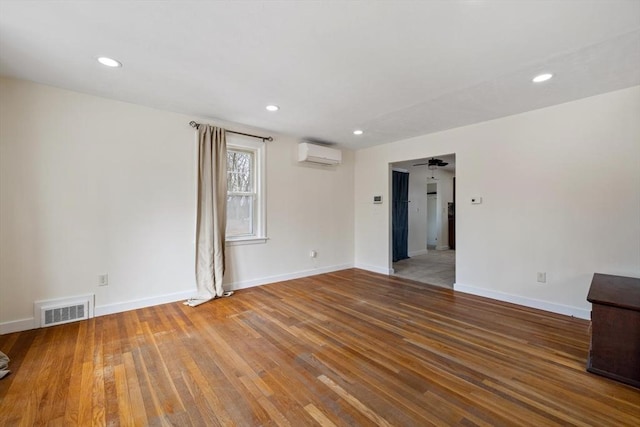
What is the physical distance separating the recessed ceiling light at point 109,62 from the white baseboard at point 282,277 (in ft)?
9.58

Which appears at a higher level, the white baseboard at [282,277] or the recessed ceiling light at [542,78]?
the recessed ceiling light at [542,78]

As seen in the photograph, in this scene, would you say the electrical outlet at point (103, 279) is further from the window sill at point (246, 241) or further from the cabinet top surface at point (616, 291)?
the cabinet top surface at point (616, 291)

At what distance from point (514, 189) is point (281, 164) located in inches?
135

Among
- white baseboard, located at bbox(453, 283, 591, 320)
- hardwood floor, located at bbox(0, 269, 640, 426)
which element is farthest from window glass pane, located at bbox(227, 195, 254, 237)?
white baseboard, located at bbox(453, 283, 591, 320)

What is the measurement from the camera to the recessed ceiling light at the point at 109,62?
229 cm

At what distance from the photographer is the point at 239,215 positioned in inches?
170

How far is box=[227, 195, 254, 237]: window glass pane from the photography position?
422 cm

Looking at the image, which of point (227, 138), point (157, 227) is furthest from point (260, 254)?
point (227, 138)

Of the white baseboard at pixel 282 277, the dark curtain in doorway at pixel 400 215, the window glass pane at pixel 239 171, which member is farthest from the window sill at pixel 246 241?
the dark curtain in doorway at pixel 400 215

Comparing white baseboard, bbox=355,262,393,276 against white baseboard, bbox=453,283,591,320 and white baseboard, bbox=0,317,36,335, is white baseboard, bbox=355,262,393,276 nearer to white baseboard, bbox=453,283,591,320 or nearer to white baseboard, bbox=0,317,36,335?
white baseboard, bbox=453,283,591,320

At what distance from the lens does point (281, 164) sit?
4617mm

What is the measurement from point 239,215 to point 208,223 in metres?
0.68

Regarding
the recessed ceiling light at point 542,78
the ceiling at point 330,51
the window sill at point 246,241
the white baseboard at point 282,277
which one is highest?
the ceiling at point 330,51

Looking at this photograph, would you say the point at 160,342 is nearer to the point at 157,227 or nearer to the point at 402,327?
the point at 157,227
